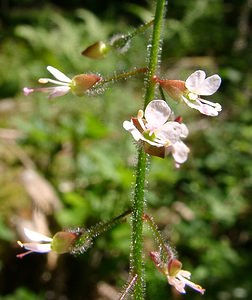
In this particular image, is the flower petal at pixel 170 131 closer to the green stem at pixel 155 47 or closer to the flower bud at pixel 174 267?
the green stem at pixel 155 47

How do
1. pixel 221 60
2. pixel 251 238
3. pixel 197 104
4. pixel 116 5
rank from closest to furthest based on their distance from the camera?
pixel 197 104 < pixel 251 238 < pixel 221 60 < pixel 116 5

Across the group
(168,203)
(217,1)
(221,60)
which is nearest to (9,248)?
(168,203)

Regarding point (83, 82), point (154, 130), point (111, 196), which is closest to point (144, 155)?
point (154, 130)

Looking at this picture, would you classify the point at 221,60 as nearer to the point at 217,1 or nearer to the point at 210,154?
the point at 217,1

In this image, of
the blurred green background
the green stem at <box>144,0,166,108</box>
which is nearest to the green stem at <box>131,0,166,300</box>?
the green stem at <box>144,0,166,108</box>

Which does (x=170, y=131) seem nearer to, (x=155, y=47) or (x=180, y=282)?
(x=155, y=47)

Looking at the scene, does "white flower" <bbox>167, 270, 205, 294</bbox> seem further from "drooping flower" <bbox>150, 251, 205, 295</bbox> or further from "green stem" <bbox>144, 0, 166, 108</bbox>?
"green stem" <bbox>144, 0, 166, 108</bbox>
